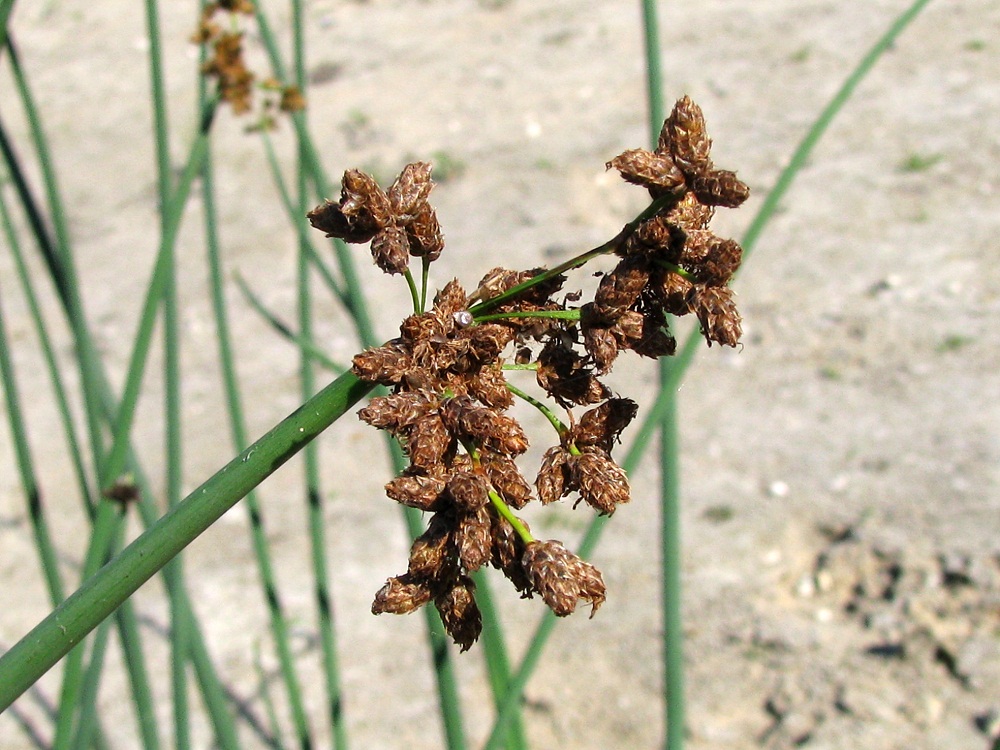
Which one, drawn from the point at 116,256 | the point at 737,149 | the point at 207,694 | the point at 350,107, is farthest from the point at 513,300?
the point at 350,107

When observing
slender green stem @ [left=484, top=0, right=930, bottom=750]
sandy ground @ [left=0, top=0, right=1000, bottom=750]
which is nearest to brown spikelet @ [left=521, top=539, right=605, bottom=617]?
slender green stem @ [left=484, top=0, right=930, bottom=750]

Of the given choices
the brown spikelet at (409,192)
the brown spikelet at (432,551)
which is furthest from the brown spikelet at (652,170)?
the brown spikelet at (432,551)

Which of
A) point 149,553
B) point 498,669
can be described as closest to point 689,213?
point 149,553

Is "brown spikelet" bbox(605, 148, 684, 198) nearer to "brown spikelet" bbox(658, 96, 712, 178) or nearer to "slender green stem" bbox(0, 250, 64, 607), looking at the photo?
"brown spikelet" bbox(658, 96, 712, 178)

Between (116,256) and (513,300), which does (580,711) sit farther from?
(116,256)

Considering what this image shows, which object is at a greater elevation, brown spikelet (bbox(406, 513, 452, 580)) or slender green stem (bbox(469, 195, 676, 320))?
slender green stem (bbox(469, 195, 676, 320))

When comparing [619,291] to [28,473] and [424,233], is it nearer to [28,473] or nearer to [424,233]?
[424,233]

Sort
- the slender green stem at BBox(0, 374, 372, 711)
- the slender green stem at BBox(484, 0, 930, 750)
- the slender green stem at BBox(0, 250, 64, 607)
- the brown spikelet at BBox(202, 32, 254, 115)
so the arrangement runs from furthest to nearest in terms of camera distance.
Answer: the brown spikelet at BBox(202, 32, 254, 115) < the slender green stem at BBox(0, 250, 64, 607) < the slender green stem at BBox(484, 0, 930, 750) < the slender green stem at BBox(0, 374, 372, 711)
